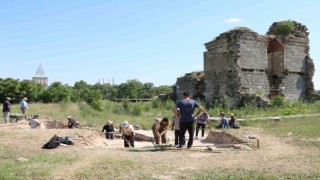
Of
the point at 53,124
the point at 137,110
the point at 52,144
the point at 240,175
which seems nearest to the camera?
the point at 240,175

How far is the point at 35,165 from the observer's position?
7.21 meters

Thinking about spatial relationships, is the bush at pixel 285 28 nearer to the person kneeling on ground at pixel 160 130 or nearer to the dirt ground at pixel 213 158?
the dirt ground at pixel 213 158

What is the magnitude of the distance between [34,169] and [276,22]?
81.2 ft

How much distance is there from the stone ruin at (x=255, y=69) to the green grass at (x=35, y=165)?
17.3 m

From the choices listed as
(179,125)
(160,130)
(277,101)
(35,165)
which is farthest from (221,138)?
(277,101)

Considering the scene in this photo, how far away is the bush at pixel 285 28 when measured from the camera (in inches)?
1069

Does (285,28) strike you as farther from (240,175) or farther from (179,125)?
(240,175)

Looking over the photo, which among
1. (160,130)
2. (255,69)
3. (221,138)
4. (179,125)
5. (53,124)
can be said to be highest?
(255,69)

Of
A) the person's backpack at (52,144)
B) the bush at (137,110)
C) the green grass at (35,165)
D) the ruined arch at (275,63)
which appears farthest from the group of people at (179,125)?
the ruined arch at (275,63)

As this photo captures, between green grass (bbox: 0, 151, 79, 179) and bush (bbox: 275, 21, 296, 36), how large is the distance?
22578mm

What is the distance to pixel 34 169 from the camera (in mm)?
6789

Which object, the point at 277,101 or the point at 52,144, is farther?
the point at 277,101

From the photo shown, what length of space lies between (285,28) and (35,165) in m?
23.9

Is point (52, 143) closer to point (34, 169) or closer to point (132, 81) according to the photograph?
point (34, 169)
